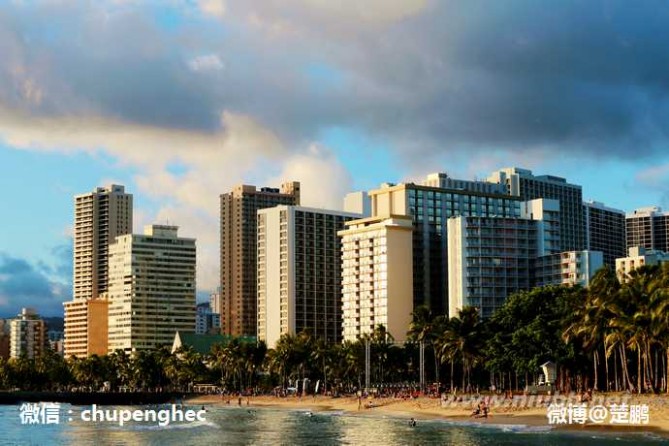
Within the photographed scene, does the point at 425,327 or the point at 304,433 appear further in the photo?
the point at 425,327

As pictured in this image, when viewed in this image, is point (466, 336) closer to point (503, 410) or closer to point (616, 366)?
point (616, 366)

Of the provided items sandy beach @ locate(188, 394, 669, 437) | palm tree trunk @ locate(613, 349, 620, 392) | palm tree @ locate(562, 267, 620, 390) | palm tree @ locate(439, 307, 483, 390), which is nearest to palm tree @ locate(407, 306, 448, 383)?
palm tree @ locate(439, 307, 483, 390)

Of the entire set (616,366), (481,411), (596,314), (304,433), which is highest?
(596,314)

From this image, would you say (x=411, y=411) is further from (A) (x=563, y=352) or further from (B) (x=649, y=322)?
(B) (x=649, y=322)

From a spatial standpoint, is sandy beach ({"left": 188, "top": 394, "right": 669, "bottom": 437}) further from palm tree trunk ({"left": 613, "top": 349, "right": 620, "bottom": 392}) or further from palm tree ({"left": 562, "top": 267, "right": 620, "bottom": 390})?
palm tree trunk ({"left": 613, "top": 349, "right": 620, "bottom": 392})

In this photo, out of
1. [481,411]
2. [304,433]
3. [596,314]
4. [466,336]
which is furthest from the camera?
[466,336]

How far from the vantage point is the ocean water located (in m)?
102

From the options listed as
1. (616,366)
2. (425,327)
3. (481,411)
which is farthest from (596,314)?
(425,327)

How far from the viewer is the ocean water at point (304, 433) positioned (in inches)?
4033

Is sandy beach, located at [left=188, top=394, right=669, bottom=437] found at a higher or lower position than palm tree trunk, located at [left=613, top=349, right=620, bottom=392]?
A: lower

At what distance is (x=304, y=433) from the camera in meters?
125

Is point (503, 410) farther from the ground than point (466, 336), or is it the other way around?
point (466, 336)

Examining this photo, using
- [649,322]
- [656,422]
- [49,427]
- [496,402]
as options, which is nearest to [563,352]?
[496,402]

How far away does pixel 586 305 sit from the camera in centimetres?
13275
